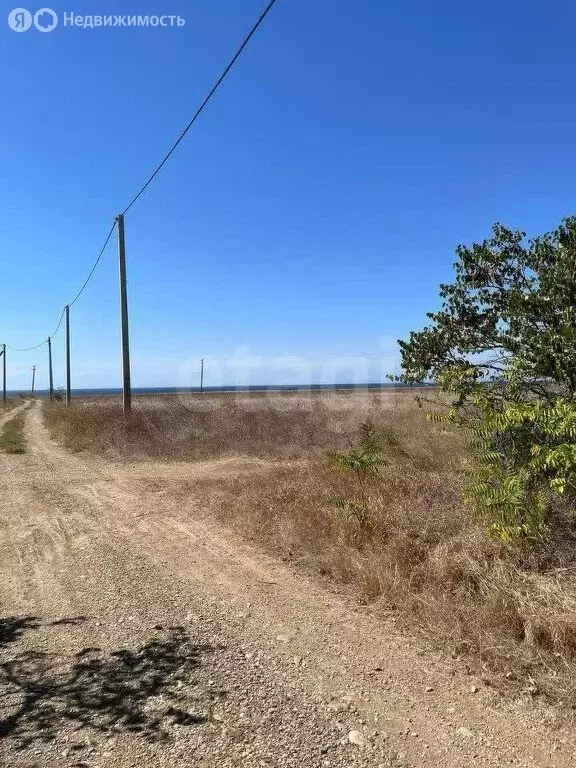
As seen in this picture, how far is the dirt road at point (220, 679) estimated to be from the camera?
2.64 meters

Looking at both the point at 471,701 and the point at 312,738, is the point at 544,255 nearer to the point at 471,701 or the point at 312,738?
the point at 471,701

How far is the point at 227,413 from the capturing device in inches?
770

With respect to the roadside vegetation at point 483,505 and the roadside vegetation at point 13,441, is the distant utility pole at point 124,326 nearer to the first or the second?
the roadside vegetation at point 13,441

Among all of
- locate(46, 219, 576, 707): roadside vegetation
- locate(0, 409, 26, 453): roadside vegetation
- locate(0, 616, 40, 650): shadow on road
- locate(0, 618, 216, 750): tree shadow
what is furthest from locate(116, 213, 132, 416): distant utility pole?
locate(0, 618, 216, 750): tree shadow

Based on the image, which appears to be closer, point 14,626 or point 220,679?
point 220,679

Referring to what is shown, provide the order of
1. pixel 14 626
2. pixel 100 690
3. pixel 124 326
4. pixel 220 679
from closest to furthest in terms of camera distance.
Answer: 1. pixel 100 690
2. pixel 220 679
3. pixel 14 626
4. pixel 124 326

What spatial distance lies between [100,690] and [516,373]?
3.89 meters

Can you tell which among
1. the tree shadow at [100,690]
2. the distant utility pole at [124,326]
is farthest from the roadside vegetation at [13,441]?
the tree shadow at [100,690]

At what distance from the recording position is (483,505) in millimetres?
4289

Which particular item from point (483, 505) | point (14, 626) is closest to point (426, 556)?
point (483, 505)

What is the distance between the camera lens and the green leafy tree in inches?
156

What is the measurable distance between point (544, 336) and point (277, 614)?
3097 millimetres

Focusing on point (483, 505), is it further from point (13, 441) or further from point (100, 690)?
point (13, 441)

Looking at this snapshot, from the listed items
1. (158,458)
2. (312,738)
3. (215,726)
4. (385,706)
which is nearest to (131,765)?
(215,726)
